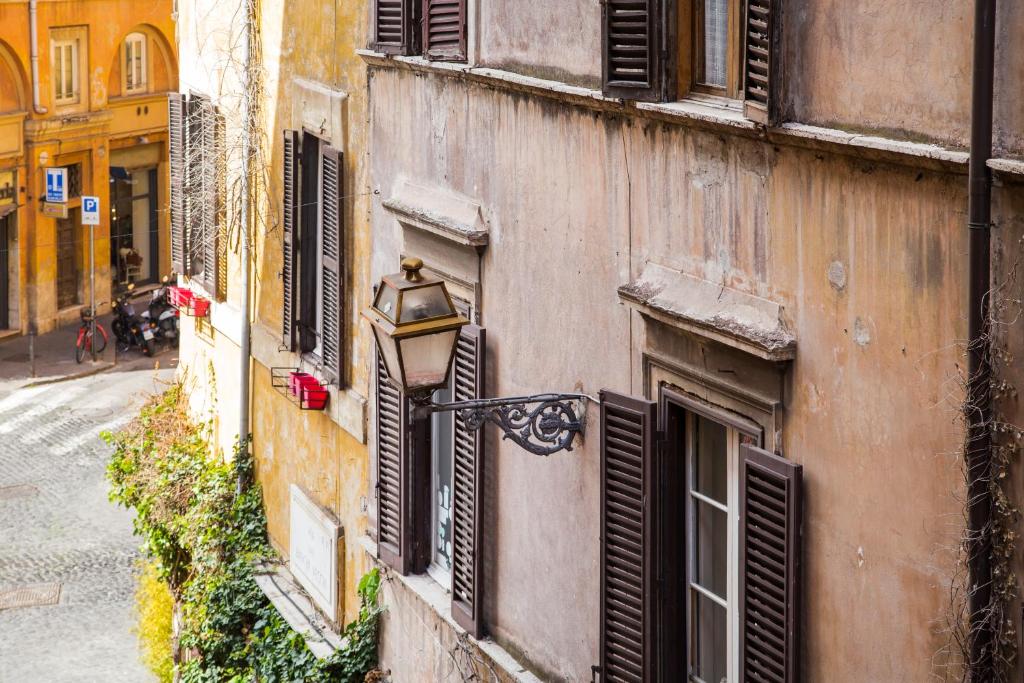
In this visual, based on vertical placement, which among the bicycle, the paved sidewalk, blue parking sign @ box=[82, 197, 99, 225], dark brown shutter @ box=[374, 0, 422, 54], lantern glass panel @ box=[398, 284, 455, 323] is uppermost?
dark brown shutter @ box=[374, 0, 422, 54]

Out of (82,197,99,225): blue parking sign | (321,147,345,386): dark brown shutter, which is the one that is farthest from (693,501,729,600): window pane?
(82,197,99,225): blue parking sign

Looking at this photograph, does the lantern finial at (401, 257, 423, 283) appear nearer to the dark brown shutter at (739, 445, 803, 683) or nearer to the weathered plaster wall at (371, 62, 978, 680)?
the weathered plaster wall at (371, 62, 978, 680)

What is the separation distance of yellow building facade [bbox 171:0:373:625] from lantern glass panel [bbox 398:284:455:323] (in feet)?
11.5

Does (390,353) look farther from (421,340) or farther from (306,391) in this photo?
(306,391)

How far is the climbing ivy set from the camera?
10.9m

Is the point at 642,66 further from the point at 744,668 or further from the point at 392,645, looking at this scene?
the point at 392,645

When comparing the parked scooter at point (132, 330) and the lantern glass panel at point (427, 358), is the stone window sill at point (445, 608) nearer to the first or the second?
the lantern glass panel at point (427, 358)

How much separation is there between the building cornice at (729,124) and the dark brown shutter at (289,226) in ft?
10.4

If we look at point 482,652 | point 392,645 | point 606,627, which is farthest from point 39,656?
point 606,627

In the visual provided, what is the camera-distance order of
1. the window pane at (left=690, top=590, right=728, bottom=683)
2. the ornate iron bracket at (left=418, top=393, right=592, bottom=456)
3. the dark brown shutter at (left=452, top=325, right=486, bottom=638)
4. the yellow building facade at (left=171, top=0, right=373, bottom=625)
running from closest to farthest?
the window pane at (left=690, top=590, right=728, bottom=683) → the ornate iron bracket at (left=418, top=393, right=592, bottom=456) → the dark brown shutter at (left=452, top=325, right=486, bottom=638) → the yellow building facade at (left=171, top=0, right=373, bottom=625)

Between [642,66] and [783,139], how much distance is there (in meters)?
1.09

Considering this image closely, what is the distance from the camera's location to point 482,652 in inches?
344

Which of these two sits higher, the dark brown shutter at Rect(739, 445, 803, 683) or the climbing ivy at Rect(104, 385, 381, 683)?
the dark brown shutter at Rect(739, 445, 803, 683)

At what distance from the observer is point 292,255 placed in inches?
484
